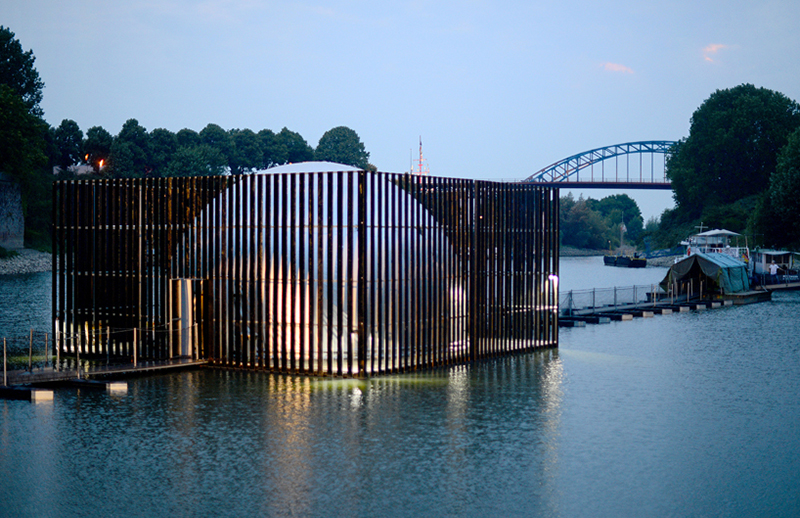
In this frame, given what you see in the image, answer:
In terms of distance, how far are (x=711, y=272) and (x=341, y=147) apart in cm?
11493

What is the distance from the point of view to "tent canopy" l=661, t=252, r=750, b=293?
50844 mm

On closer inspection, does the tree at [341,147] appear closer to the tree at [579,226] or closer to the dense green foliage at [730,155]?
the tree at [579,226]

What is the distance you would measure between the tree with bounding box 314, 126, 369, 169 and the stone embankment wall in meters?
71.2

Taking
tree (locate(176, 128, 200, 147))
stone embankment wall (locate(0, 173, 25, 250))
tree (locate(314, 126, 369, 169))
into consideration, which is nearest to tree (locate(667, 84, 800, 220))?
tree (locate(314, 126, 369, 169))

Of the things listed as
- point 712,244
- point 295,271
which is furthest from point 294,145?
point 295,271

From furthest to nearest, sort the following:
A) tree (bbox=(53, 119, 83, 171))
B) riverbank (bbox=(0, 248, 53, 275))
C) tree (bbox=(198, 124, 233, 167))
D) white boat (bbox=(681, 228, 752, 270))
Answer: tree (bbox=(198, 124, 233, 167)) < tree (bbox=(53, 119, 83, 171)) < riverbank (bbox=(0, 248, 53, 275)) < white boat (bbox=(681, 228, 752, 270))

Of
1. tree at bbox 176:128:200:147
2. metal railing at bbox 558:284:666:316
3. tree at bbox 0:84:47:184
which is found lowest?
Answer: metal railing at bbox 558:284:666:316

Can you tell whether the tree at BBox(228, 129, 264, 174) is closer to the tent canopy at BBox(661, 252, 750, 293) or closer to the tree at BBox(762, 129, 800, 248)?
the tree at BBox(762, 129, 800, 248)

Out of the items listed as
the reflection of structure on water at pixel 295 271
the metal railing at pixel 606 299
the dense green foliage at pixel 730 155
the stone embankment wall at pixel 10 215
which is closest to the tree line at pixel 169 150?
the stone embankment wall at pixel 10 215

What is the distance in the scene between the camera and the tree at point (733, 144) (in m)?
112

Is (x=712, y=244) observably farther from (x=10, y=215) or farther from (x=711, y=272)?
(x=10, y=215)

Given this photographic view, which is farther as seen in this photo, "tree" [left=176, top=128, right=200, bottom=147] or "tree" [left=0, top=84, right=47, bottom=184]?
"tree" [left=176, top=128, right=200, bottom=147]

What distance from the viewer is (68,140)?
125938 millimetres

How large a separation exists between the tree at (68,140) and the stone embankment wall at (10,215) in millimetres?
33352
